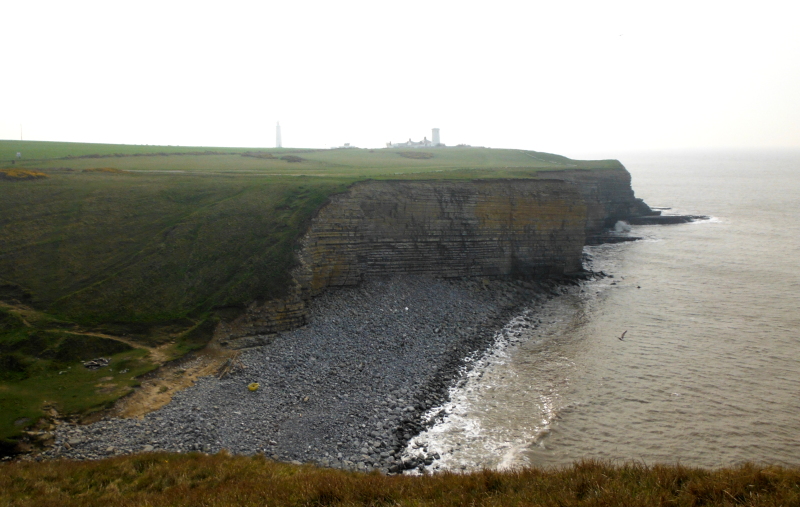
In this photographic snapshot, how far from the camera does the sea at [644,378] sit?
671 inches

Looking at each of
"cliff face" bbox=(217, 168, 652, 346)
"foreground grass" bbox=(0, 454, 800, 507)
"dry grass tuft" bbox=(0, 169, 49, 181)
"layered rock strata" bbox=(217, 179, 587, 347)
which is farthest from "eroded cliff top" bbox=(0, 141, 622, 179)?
"foreground grass" bbox=(0, 454, 800, 507)

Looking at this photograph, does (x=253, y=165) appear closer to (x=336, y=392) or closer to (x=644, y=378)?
(x=336, y=392)

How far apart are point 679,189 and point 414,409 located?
100 metres

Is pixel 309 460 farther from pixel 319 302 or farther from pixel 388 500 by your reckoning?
pixel 319 302

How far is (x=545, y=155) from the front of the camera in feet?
246

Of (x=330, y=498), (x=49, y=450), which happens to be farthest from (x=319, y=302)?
(x=330, y=498)

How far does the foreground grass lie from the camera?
984cm

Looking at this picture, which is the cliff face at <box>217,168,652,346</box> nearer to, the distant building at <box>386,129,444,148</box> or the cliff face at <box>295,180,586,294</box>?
the cliff face at <box>295,180,586,294</box>

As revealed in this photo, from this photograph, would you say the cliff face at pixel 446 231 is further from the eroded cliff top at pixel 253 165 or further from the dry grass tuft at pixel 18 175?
the dry grass tuft at pixel 18 175

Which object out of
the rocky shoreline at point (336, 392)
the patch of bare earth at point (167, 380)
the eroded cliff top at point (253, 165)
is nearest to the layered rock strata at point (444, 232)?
the rocky shoreline at point (336, 392)

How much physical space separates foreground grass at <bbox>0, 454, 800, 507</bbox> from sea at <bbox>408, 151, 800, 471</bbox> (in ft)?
12.1

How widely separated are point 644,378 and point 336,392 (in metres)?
13.4

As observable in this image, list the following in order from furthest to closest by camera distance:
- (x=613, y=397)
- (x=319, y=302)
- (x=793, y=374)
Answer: (x=319, y=302), (x=793, y=374), (x=613, y=397)

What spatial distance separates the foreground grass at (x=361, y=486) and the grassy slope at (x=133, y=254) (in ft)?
13.8
